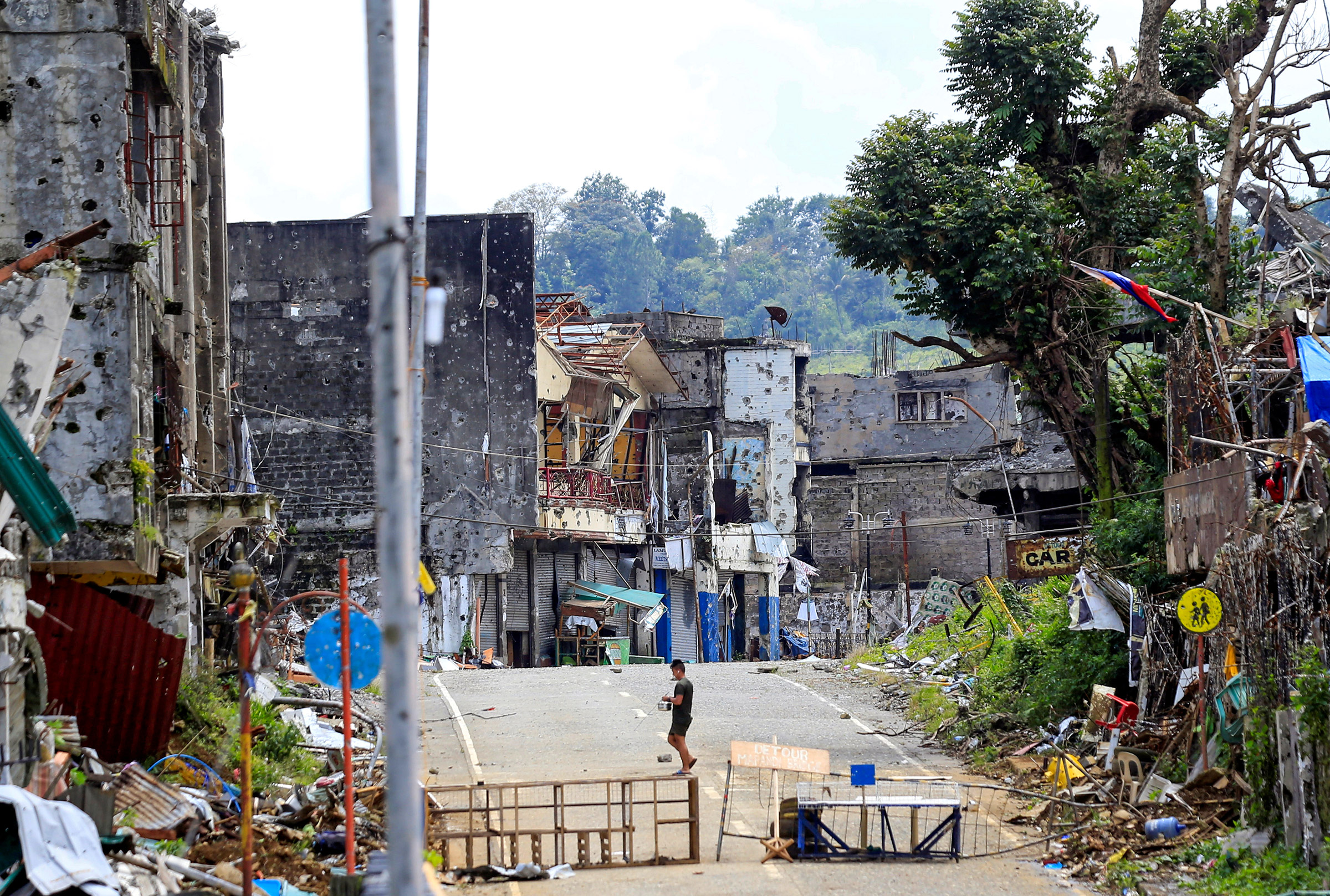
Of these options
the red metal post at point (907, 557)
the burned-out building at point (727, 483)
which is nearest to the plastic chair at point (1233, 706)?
the red metal post at point (907, 557)

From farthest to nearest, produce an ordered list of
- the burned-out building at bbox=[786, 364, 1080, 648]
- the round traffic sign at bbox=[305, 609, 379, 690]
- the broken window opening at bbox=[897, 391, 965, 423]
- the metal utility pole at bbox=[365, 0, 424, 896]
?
the broken window opening at bbox=[897, 391, 965, 423]
the burned-out building at bbox=[786, 364, 1080, 648]
the round traffic sign at bbox=[305, 609, 379, 690]
the metal utility pole at bbox=[365, 0, 424, 896]

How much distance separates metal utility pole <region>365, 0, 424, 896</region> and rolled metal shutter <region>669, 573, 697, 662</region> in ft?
120

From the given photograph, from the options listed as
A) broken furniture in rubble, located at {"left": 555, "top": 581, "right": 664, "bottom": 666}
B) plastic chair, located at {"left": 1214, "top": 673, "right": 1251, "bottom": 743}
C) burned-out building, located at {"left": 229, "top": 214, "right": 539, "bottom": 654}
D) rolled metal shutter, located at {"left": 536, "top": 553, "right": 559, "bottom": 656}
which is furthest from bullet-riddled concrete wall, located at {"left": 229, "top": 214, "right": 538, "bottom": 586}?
plastic chair, located at {"left": 1214, "top": 673, "right": 1251, "bottom": 743}

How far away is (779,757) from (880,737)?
7.49 m

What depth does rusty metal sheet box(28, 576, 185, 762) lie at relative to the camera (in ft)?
44.4

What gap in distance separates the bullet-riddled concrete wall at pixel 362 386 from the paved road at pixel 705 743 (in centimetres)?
645

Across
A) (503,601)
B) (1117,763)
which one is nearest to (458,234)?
(503,601)

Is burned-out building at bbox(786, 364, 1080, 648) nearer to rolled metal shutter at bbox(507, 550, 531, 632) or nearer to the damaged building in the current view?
rolled metal shutter at bbox(507, 550, 531, 632)

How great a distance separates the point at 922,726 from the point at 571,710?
18.4ft

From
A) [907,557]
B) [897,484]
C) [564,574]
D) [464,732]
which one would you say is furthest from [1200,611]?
[897,484]

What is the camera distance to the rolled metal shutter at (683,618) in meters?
42.7

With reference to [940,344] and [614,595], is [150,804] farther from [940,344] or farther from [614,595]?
[614,595]

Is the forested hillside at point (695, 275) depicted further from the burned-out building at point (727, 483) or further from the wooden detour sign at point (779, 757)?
the wooden detour sign at point (779, 757)

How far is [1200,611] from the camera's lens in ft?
44.3
